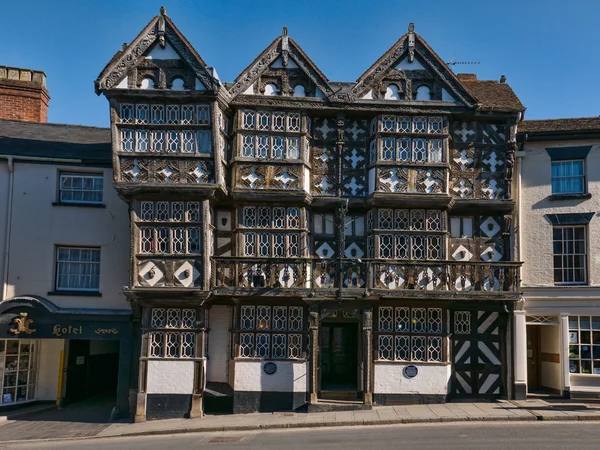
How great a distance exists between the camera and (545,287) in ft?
61.7

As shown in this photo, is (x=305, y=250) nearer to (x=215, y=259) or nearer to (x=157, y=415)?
(x=215, y=259)

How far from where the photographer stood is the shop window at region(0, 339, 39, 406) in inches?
760

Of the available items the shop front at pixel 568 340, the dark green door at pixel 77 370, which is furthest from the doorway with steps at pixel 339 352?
the dark green door at pixel 77 370

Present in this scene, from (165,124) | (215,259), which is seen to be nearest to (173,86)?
(165,124)

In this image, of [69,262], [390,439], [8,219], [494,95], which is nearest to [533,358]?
[390,439]

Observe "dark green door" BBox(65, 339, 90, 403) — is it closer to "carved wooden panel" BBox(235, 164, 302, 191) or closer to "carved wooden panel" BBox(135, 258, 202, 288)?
"carved wooden panel" BBox(135, 258, 202, 288)

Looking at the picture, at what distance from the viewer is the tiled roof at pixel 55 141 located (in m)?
19.7

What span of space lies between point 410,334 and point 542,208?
569 centimetres

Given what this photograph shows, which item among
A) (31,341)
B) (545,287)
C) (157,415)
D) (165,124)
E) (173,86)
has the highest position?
(173,86)

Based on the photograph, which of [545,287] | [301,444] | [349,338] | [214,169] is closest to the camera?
[301,444]

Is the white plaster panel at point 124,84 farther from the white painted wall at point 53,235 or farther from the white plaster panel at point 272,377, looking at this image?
the white plaster panel at point 272,377

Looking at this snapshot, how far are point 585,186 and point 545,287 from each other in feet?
11.0

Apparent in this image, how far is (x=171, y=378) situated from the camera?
17812 millimetres

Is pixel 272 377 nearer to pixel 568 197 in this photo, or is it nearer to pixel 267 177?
pixel 267 177
